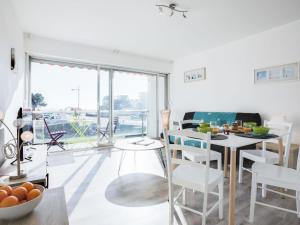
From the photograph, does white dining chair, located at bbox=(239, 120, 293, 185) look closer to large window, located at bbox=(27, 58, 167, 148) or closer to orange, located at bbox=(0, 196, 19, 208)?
orange, located at bbox=(0, 196, 19, 208)

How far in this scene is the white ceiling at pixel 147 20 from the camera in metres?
2.64

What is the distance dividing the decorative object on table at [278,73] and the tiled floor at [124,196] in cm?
185

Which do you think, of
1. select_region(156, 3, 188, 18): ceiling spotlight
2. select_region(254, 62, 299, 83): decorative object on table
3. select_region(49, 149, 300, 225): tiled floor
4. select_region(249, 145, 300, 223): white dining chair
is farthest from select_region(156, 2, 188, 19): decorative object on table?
select_region(49, 149, 300, 225): tiled floor

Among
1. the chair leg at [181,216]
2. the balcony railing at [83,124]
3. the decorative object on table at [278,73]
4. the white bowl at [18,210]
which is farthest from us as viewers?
the balcony railing at [83,124]

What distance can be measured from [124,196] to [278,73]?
129 inches

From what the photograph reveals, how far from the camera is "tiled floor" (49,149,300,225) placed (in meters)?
1.80

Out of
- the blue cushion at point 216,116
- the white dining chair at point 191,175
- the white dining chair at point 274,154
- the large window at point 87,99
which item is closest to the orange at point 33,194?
the white dining chair at point 191,175

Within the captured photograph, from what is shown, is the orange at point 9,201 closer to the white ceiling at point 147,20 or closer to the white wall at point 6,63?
the white wall at point 6,63

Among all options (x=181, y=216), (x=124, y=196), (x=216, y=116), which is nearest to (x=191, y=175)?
(x=181, y=216)

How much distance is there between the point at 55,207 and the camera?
0.84m

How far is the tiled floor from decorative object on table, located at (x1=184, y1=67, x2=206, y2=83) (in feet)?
8.18

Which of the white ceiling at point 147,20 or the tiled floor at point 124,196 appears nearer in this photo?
the tiled floor at point 124,196

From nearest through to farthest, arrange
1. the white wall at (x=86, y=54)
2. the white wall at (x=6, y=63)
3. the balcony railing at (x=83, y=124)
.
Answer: the white wall at (x=6, y=63)
the white wall at (x=86, y=54)
the balcony railing at (x=83, y=124)

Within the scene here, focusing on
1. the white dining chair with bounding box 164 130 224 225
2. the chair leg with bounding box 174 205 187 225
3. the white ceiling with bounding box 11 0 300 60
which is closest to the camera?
the white dining chair with bounding box 164 130 224 225
